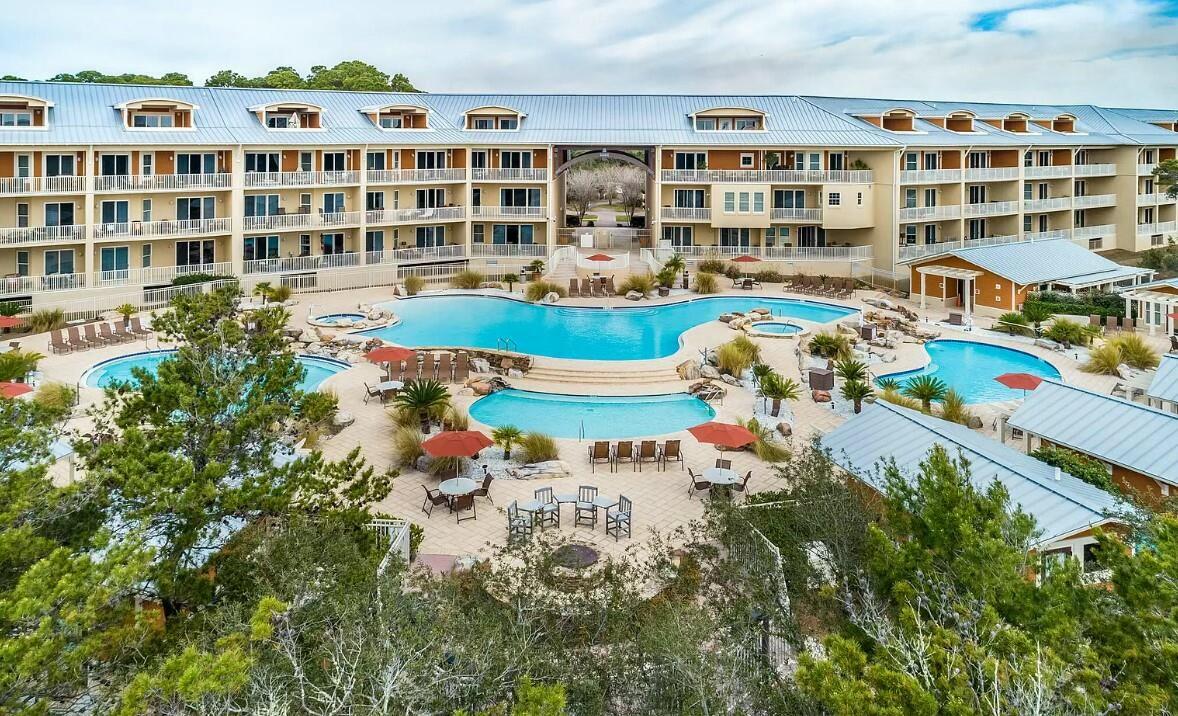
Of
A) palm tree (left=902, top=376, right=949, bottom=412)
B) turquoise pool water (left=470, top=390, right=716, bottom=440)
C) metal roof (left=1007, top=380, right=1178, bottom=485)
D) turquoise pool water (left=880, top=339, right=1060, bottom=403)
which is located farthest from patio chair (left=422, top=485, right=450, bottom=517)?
turquoise pool water (left=880, top=339, right=1060, bottom=403)

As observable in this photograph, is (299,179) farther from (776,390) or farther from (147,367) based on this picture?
(776,390)

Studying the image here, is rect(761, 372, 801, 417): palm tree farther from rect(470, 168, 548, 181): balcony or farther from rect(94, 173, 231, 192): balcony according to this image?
rect(94, 173, 231, 192): balcony

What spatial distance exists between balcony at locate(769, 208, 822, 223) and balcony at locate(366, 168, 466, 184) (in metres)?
16.9

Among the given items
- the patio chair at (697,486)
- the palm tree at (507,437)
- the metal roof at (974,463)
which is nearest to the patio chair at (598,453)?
the palm tree at (507,437)

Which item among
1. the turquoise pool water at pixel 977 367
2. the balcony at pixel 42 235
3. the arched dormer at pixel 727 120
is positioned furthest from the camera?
the arched dormer at pixel 727 120

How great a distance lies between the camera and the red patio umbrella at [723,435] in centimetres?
1625

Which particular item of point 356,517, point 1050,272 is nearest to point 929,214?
point 1050,272

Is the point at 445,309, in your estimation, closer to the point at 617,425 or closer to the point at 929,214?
the point at 617,425

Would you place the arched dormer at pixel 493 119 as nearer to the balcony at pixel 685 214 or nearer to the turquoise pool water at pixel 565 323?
the balcony at pixel 685 214

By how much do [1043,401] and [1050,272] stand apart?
2213 cm

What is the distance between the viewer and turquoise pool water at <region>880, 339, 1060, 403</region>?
76.9ft

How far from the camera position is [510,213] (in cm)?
4288

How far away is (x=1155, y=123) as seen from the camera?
5344 cm

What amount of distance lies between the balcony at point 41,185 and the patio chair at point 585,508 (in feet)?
94.3
